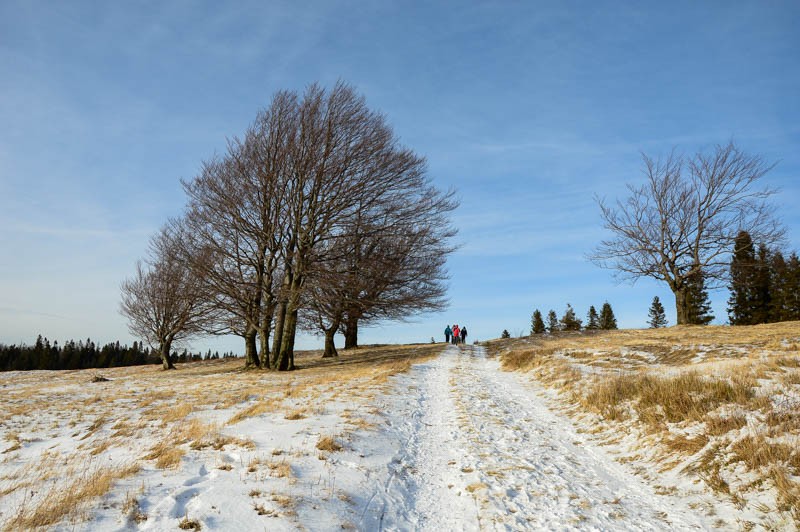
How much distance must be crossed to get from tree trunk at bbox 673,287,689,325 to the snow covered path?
81.6ft

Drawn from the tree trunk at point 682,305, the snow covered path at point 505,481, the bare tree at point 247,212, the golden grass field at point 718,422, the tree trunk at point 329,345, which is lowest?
the snow covered path at point 505,481

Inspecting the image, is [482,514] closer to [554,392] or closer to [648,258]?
[554,392]

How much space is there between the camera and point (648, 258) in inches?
1177

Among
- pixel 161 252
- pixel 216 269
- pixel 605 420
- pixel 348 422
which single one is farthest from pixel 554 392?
pixel 161 252

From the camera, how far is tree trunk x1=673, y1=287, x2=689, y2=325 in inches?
1137

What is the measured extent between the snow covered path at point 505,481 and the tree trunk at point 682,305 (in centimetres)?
2486

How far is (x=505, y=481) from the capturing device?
5418 mm

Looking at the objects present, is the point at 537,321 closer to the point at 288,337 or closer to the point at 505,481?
the point at 288,337

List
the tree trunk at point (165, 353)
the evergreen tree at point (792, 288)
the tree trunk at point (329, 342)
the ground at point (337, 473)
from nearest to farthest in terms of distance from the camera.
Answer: the ground at point (337, 473) < the tree trunk at point (329, 342) < the tree trunk at point (165, 353) < the evergreen tree at point (792, 288)

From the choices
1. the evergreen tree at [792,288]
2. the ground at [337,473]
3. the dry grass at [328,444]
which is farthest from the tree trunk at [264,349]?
the evergreen tree at [792,288]

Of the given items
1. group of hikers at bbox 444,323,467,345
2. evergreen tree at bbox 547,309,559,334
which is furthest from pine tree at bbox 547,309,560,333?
group of hikers at bbox 444,323,467,345

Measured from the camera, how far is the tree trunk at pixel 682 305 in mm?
28875

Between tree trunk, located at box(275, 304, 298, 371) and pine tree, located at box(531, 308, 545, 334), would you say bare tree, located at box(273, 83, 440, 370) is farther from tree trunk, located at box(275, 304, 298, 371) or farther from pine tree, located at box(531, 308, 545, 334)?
pine tree, located at box(531, 308, 545, 334)

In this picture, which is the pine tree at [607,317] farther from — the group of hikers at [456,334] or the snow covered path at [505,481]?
the snow covered path at [505,481]
